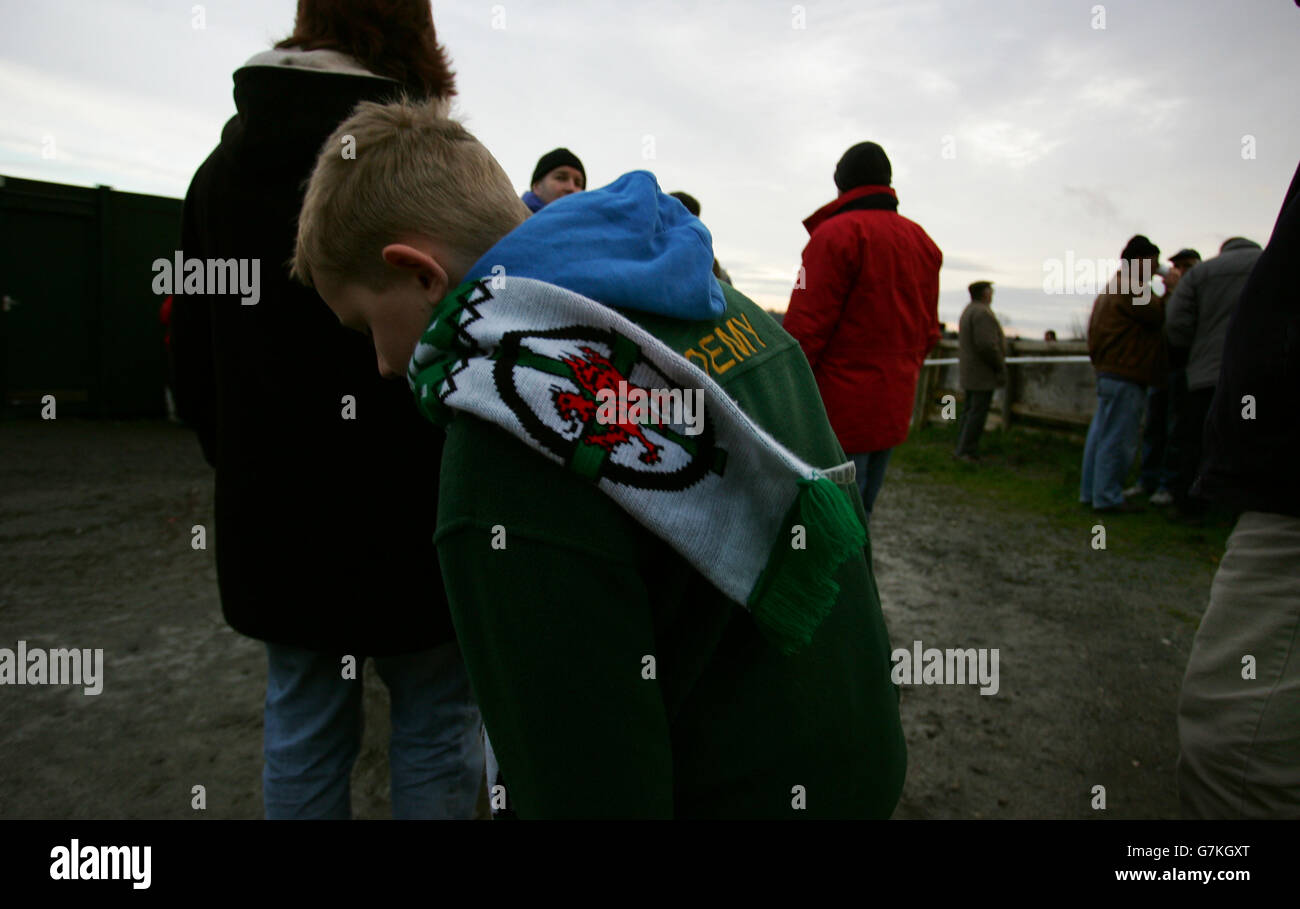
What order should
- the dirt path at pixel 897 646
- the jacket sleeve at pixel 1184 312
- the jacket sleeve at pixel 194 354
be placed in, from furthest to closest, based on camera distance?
1. the jacket sleeve at pixel 1184 312
2. the dirt path at pixel 897 646
3. the jacket sleeve at pixel 194 354

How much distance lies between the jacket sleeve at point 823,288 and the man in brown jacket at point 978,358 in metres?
5.73

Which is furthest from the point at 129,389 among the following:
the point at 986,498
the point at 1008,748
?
the point at 1008,748

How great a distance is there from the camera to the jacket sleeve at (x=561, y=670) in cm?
89

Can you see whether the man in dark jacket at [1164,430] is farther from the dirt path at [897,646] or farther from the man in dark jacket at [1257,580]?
the man in dark jacket at [1257,580]

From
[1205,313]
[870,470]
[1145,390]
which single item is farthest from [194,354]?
[1145,390]

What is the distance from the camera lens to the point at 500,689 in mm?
932

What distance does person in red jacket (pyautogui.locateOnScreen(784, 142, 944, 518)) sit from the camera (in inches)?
139

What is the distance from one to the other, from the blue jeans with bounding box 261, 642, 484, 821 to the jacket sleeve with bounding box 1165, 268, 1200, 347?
213 inches

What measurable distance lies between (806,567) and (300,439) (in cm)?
117

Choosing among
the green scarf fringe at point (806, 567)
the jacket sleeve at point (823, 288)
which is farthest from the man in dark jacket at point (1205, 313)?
the green scarf fringe at point (806, 567)

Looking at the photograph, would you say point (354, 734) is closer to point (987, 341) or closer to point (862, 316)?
point (862, 316)

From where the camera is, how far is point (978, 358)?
868cm
